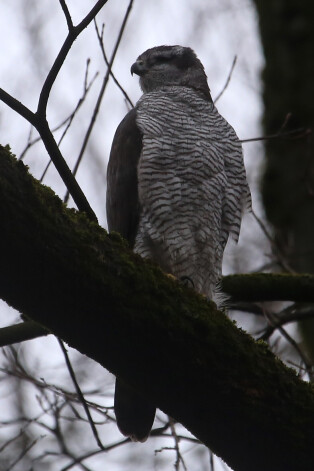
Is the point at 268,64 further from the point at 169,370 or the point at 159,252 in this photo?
the point at 169,370

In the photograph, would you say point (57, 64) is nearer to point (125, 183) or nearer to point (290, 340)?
point (125, 183)

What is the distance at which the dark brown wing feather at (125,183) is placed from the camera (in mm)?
4316

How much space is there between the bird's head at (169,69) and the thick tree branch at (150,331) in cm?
311

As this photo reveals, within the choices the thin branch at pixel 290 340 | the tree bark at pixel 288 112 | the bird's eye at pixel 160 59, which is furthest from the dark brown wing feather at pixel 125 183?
the tree bark at pixel 288 112

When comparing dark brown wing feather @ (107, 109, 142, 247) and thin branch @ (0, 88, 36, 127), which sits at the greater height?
dark brown wing feather @ (107, 109, 142, 247)

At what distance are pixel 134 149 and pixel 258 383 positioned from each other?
80.5 inches

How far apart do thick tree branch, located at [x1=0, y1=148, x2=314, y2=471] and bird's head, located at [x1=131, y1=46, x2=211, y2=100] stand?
3.11 m

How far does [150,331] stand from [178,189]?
5.77ft

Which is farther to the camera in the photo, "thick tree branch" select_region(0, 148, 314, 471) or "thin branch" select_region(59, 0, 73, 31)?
"thin branch" select_region(59, 0, 73, 31)

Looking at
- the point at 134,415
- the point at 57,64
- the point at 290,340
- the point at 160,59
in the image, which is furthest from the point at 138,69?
the point at 134,415

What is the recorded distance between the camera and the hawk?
13.9ft

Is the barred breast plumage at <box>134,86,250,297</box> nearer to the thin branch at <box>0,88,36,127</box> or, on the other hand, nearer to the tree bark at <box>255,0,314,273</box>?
the tree bark at <box>255,0,314,273</box>

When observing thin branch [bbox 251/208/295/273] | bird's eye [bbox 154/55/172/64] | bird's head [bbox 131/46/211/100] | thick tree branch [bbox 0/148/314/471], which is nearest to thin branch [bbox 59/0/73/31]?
thick tree branch [bbox 0/148/314/471]

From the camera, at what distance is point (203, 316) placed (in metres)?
2.76
